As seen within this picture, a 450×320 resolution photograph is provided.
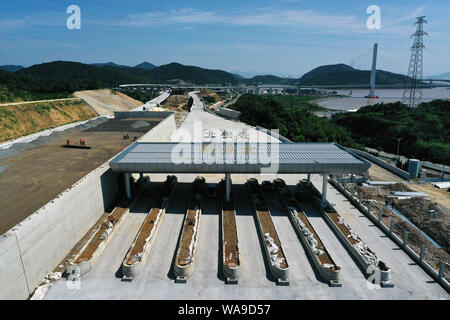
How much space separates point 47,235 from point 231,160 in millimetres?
13192

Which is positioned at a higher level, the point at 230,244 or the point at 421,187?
the point at 230,244

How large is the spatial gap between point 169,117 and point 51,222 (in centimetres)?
3634

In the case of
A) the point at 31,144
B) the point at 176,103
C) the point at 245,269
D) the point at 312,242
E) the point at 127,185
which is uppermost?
the point at 176,103

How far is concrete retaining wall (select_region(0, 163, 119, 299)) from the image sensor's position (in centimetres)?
1327

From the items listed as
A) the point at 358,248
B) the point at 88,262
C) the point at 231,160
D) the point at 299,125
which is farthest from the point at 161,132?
the point at 358,248

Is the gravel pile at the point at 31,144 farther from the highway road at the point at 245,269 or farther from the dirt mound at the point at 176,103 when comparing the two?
the dirt mound at the point at 176,103

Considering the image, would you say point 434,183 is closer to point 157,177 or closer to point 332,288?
point 332,288

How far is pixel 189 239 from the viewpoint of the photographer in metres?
19.3

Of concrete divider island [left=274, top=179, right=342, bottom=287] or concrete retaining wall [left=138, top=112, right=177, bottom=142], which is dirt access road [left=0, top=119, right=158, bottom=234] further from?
concrete divider island [left=274, top=179, right=342, bottom=287]

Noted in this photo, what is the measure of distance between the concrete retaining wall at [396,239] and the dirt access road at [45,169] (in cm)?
2160

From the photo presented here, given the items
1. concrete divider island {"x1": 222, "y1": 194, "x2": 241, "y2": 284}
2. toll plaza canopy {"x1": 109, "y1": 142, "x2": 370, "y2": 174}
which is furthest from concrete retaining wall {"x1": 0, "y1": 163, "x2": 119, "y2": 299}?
concrete divider island {"x1": 222, "y1": 194, "x2": 241, "y2": 284}

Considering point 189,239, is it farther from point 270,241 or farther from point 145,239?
point 270,241

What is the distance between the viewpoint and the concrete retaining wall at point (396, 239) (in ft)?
53.0

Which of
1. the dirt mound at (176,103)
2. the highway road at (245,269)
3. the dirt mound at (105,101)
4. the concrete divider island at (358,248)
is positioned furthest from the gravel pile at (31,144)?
the dirt mound at (176,103)
